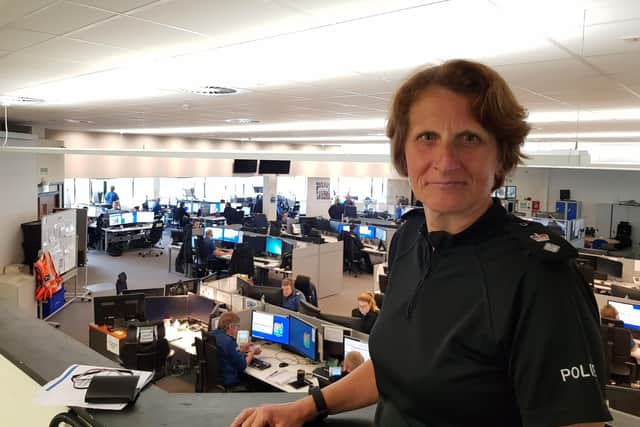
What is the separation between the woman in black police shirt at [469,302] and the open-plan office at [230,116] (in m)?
0.09

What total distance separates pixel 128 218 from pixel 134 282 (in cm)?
405

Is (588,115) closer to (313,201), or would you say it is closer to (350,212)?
(350,212)

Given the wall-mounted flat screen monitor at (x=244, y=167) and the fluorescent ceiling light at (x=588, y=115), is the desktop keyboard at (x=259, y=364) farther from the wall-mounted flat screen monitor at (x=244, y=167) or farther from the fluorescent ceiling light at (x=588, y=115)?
the wall-mounted flat screen monitor at (x=244, y=167)

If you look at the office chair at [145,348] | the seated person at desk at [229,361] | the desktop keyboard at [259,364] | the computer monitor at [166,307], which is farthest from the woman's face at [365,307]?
the computer monitor at [166,307]

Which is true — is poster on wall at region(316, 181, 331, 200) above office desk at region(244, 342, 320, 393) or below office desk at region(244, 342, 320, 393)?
above

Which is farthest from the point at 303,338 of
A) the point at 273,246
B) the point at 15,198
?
the point at 15,198

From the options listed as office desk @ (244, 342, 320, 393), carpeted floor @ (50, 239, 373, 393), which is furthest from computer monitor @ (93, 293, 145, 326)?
office desk @ (244, 342, 320, 393)

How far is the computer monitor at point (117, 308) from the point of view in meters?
5.89

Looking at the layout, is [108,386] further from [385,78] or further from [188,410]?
[385,78]

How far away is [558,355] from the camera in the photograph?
663 millimetres

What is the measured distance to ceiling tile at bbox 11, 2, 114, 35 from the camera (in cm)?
231

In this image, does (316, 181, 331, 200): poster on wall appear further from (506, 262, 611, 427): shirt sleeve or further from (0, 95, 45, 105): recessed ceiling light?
(506, 262, 611, 427): shirt sleeve

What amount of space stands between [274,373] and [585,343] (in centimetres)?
441

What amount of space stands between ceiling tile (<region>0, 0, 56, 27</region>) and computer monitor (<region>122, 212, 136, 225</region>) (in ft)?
38.4
